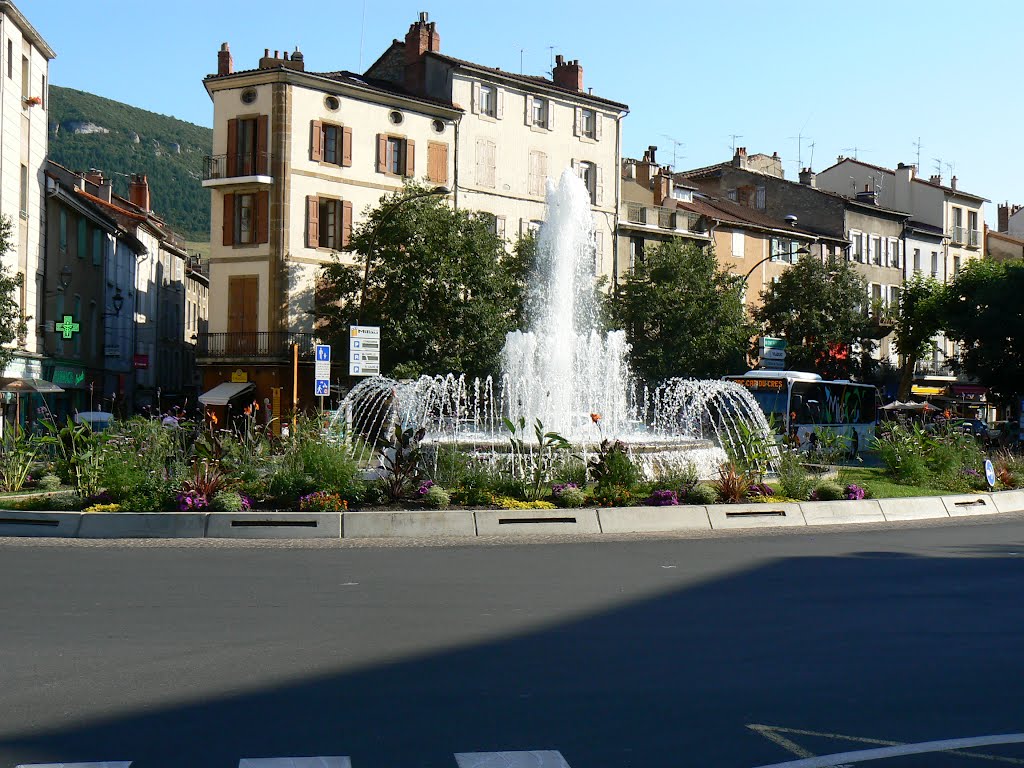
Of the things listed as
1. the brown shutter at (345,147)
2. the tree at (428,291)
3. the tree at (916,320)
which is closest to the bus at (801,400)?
the tree at (428,291)

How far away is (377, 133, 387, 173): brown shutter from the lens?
4791 cm

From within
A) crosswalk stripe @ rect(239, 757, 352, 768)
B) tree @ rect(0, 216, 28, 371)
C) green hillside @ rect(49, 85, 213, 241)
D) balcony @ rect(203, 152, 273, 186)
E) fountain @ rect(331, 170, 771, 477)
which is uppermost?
green hillside @ rect(49, 85, 213, 241)

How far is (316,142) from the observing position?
46.0 m

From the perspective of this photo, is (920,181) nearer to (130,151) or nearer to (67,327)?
(67,327)

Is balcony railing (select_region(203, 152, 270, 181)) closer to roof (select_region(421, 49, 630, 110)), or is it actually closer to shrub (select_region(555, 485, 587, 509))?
roof (select_region(421, 49, 630, 110))

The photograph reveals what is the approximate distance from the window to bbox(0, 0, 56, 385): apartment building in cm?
2017

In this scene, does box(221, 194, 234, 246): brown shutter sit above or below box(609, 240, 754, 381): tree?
above

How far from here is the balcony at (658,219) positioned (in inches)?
2267

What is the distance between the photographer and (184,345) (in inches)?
2810

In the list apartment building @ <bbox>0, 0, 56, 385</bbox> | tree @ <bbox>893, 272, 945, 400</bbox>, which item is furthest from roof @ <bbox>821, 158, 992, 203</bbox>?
apartment building @ <bbox>0, 0, 56, 385</bbox>

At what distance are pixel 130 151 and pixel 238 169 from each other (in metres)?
108

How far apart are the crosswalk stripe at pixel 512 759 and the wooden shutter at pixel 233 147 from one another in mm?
42915

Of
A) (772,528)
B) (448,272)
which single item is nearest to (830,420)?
(448,272)

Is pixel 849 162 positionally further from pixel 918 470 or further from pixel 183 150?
pixel 183 150
